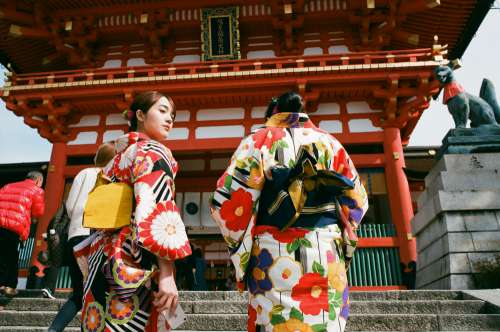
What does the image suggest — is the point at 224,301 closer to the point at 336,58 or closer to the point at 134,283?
the point at 134,283

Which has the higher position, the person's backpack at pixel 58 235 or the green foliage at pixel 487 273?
the person's backpack at pixel 58 235

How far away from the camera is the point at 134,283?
1608 mm

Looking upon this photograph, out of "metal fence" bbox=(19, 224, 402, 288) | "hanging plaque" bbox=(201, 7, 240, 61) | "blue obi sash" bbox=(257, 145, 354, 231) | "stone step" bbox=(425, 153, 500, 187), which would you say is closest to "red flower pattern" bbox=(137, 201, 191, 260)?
"blue obi sash" bbox=(257, 145, 354, 231)

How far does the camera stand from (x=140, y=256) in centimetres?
167

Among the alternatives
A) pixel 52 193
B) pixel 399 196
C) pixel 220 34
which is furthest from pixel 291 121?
pixel 52 193

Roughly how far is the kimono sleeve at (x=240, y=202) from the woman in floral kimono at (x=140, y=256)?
31 cm

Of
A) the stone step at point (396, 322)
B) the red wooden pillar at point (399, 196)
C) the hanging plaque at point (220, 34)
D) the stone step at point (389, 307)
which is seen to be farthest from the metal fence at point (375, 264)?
the hanging plaque at point (220, 34)

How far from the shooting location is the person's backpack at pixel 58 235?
419 cm

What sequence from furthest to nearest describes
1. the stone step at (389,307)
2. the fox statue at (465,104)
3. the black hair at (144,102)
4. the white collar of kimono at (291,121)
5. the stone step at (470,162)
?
the fox statue at (465,104)
the stone step at (470,162)
the stone step at (389,307)
the white collar of kimono at (291,121)
the black hair at (144,102)

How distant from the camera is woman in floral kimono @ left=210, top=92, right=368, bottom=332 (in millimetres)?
1817

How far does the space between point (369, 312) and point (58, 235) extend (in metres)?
3.31

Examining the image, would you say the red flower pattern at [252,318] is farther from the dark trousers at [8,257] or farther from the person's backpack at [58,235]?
the dark trousers at [8,257]

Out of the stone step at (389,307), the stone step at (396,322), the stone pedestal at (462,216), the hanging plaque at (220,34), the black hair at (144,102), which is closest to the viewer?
the black hair at (144,102)

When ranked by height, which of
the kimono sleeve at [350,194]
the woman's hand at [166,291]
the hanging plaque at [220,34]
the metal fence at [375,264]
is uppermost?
the hanging plaque at [220,34]
